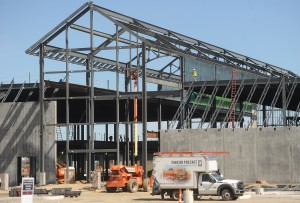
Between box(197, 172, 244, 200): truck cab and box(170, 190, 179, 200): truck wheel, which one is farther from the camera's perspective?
box(170, 190, 179, 200): truck wheel

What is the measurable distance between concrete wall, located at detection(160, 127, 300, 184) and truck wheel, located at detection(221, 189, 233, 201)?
43.0 ft

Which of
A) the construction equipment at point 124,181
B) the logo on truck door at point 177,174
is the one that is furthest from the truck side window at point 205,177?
the construction equipment at point 124,181

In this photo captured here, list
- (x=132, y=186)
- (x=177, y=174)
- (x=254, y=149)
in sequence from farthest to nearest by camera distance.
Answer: (x=254, y=149), (x=132, y=186), (x=177, y=174)

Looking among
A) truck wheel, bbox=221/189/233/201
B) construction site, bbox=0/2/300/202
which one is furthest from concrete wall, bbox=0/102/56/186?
truck wheel, bbox=221/189/233/201

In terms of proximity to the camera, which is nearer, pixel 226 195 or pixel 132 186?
pixel 226 195

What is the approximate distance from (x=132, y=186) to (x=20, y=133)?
17.5 meters

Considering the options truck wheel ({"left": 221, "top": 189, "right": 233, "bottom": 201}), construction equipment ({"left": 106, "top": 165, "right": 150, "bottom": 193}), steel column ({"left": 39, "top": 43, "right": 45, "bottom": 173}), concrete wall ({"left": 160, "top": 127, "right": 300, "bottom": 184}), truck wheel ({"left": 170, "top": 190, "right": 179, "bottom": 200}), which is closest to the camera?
truck wheel ({"left": 221, "top": 189, "right": 233, "bottom": 201})

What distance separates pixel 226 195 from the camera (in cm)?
4188

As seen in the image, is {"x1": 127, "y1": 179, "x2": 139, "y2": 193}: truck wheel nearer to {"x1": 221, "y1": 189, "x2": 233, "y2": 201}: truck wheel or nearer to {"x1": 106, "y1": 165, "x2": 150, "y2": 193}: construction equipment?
{"x1": 106, "y1": 165, "x2": 150, "y2": 193}: construction equipment

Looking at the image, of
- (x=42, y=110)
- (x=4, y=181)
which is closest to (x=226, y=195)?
(x=4, y=181)

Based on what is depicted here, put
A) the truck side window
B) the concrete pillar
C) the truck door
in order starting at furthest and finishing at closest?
1. the concrete pillar
2. the truck side window
3. the truck door

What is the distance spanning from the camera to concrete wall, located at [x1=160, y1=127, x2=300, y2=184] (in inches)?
2127

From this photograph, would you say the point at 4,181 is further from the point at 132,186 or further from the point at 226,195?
the point at 226,195

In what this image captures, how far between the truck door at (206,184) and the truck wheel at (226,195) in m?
0.57
